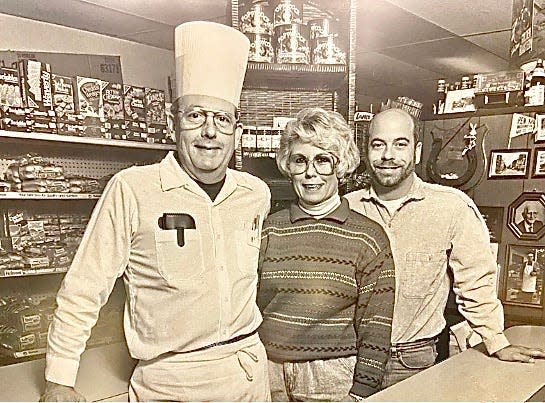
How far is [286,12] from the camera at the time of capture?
1056 millimetres

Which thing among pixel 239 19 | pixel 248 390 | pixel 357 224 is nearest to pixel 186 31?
pixel 239 19

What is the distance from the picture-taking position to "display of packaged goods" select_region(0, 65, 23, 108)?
95 centimetres

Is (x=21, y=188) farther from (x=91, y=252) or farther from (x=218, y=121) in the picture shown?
(x=218, y=121)

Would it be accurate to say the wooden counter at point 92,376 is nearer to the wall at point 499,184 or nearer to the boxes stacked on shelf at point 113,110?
the boxes stacked on shelf at point 113,110

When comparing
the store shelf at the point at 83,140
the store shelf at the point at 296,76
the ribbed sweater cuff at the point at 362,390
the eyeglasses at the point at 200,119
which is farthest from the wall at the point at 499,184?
the store shelf at the point at 83,140

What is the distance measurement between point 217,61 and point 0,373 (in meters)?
0.67

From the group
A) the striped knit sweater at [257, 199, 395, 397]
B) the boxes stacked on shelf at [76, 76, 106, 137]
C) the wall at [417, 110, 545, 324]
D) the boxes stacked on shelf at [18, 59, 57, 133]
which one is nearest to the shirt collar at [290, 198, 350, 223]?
the striped knit sweater at [257, 199, 395, 397]

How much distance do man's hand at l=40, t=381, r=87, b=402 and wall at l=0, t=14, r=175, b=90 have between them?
523mm

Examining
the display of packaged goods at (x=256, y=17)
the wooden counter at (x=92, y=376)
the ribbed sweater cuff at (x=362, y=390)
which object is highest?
the display of packaged goods at (x=256, y=17)

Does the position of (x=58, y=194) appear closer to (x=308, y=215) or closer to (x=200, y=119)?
(x=200, y=119)

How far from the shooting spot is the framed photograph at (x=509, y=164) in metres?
1.00

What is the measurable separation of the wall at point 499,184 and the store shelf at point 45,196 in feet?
2.18

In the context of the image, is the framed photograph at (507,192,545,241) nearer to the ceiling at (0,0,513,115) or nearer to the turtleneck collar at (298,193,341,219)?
the ceiling at (0,0,513,115)

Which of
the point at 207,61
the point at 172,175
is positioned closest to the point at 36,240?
the point at 172,175
